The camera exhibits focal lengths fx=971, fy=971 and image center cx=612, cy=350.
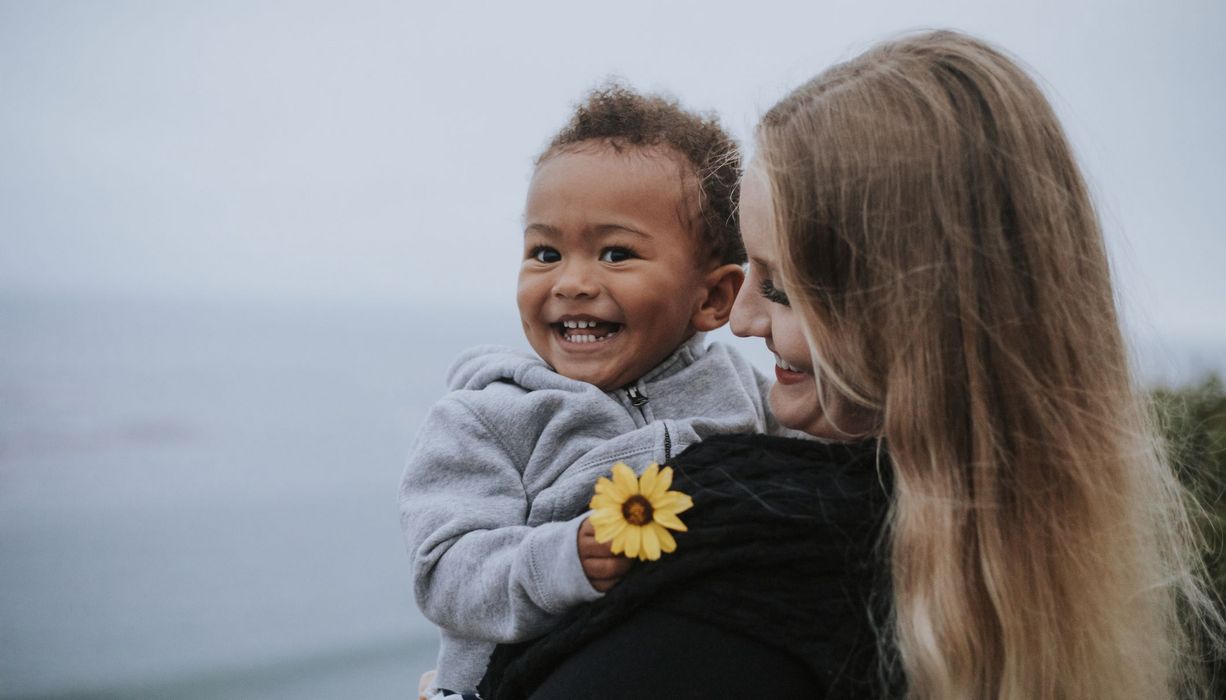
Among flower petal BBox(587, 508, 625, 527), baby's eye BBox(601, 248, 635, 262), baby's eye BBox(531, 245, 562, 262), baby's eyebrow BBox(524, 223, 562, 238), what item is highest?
baby's eyebrow BBox(524, 223, 562, 238)

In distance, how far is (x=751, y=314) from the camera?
4.70ft

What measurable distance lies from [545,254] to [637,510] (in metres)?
0.72

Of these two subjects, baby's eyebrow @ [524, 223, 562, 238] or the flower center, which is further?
baby's eyebrow @ [524, 223, 562, 238]

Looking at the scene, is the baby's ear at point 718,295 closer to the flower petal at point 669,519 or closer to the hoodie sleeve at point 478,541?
the hoodie sleeve at point 478,541

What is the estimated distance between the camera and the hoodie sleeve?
4.17ft

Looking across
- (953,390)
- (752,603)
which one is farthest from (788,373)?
(752,603)

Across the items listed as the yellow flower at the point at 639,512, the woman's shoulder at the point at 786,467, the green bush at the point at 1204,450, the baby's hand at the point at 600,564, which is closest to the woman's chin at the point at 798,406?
the woman's shoulder at the point at 786,467

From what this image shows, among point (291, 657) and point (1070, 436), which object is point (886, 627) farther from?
point (291, 657)

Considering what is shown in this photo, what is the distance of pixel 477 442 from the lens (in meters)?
1.59

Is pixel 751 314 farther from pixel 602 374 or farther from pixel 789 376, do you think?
pixel 602 374

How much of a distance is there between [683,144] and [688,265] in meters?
0.23

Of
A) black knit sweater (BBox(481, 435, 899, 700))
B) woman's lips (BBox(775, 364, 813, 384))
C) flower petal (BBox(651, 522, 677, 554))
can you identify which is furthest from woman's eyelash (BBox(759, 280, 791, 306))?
flower petal (BBox(651, 522, 677, 554))

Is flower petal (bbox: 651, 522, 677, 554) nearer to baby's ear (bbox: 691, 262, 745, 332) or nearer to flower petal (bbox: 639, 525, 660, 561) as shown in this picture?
flower petal (bbox: 639, 525, 660, 561)

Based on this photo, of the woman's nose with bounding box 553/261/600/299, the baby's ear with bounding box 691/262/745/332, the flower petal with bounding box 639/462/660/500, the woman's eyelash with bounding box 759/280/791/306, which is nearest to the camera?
the flower petal with bounding box 639/462/660/500
